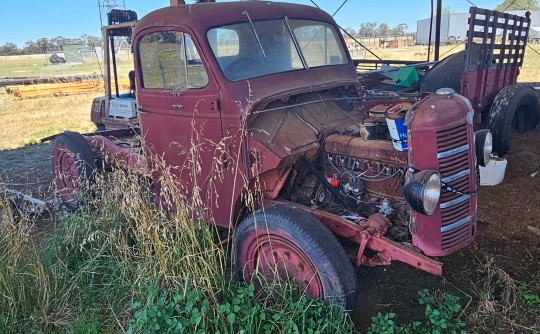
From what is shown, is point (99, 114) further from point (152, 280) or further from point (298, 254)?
point (298, 254)

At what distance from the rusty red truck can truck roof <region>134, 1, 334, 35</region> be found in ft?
0.04

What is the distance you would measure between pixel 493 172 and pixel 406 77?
2006 mm

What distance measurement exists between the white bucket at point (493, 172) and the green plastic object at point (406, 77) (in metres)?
1.85

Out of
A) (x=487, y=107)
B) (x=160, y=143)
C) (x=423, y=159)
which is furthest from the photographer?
(x=487, y=107)

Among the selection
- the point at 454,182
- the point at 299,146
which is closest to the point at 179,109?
the point at 299,146

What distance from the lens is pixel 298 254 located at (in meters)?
2.74

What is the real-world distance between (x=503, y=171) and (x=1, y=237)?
4.97 m

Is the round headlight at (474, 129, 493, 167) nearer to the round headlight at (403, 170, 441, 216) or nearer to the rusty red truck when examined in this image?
the rusty red truck

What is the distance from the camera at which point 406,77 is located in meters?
6.42

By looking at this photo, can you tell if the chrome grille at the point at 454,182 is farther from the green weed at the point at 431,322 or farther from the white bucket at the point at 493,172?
the white bucket at the point at 493,172

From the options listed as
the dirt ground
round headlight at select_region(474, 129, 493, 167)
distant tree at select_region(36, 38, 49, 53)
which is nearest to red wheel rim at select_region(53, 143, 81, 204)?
the dirt ground

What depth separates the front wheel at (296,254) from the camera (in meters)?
2.60

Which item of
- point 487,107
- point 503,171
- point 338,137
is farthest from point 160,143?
point 487,107

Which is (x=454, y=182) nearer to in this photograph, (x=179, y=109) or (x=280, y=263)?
(x=280, y=263)
